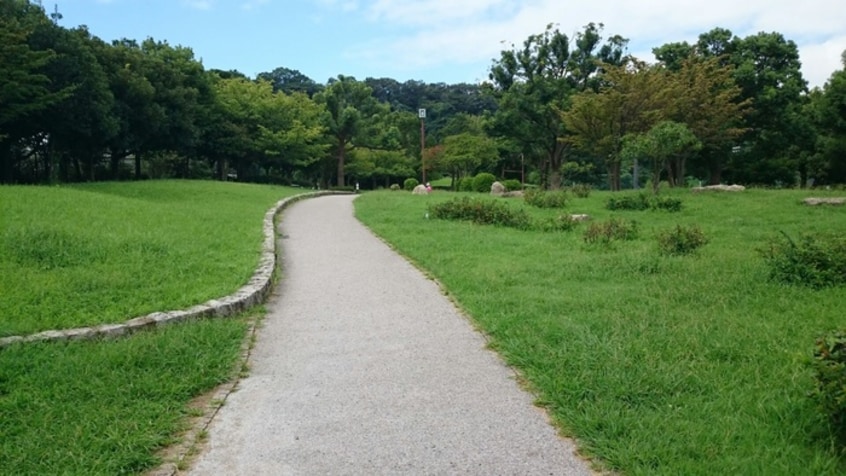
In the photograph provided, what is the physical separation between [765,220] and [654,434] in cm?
1097

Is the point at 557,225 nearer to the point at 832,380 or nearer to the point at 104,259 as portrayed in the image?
the point at 104,259

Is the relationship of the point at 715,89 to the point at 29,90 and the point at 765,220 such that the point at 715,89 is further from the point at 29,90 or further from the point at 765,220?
the point at 29,90

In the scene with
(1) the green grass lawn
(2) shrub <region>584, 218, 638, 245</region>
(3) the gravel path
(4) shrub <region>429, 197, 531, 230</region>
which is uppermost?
(4) shrub <region>429, 197, 531, 230</region>

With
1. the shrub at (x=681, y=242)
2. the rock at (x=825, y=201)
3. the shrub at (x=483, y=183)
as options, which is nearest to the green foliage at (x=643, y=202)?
the rock at (x=825, y=201)

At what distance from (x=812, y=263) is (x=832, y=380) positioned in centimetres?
412

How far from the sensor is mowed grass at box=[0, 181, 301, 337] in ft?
17.3

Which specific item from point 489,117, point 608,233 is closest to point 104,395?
point 608,233

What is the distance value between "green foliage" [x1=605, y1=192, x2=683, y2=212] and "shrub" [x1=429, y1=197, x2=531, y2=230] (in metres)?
3.98

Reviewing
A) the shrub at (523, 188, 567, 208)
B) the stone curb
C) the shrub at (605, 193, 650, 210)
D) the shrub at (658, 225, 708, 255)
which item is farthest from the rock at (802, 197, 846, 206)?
the stone curb

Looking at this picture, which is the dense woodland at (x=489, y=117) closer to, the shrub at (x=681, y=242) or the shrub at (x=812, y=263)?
the shrub at (x=681, y=242)

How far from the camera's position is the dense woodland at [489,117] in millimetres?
18297

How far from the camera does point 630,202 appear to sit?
15703 mm

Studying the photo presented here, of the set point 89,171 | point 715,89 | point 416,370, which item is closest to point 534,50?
point 715,89

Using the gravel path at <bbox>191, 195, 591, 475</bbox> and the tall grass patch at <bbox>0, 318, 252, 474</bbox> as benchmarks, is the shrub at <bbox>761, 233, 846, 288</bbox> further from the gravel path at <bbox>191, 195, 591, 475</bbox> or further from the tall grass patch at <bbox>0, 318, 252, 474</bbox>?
the tall grass patch at <bbox>0, 318, 252, 474</bbox>
